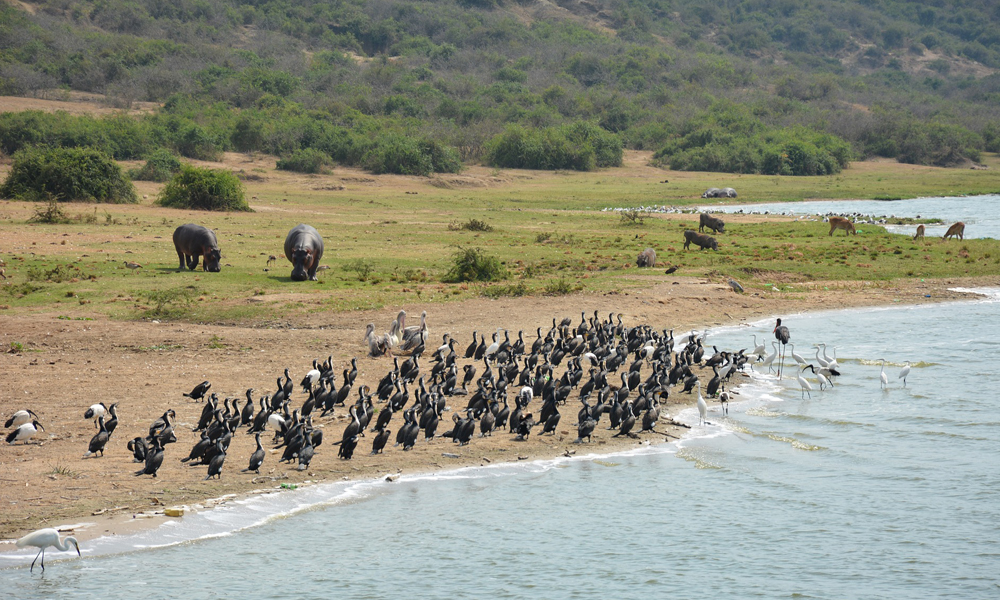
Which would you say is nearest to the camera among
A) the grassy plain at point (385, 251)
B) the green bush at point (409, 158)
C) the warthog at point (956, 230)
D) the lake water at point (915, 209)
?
the grassy plain at point (385, 251)

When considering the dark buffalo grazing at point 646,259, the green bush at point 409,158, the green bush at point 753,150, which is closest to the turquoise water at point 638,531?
the dark buffalo grazing at point 646,259

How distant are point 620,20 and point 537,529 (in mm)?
136871

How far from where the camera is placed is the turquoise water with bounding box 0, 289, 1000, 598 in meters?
9.38

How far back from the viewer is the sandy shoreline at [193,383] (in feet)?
34.2

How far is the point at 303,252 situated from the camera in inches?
928

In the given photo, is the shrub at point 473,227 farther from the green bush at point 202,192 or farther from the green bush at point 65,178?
the green bush at point 65,178

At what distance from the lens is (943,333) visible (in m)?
21.4

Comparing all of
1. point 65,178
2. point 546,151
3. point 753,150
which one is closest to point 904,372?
point 65,178

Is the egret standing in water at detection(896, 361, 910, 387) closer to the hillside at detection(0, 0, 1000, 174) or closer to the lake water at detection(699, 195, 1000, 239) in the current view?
the lake water at detection(699, 195, 1000, 239)

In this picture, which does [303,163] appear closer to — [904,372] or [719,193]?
[719,193]

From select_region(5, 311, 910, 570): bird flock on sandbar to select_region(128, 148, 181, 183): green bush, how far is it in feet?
96.6

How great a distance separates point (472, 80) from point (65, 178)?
194 feet

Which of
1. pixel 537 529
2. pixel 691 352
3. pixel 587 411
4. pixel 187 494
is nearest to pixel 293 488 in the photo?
pixel 187 494

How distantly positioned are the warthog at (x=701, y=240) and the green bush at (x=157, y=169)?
82.7 feet
